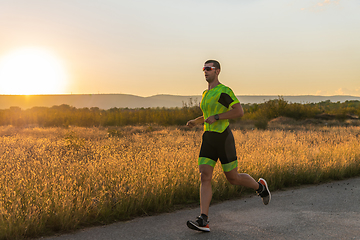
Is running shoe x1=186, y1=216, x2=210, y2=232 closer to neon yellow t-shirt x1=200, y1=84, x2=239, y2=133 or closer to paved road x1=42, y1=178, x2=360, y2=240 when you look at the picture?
paved road x1=42, y1=178, x2=360, y2=240

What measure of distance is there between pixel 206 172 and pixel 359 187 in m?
4.40

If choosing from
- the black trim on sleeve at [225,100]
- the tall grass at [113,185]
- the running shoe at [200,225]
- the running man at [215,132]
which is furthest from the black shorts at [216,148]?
the tall grass at [113,185]

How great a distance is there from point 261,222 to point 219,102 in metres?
1.84

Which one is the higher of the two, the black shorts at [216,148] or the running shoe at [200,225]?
the black shorts at [216,148]

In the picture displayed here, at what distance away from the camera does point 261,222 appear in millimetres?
4641

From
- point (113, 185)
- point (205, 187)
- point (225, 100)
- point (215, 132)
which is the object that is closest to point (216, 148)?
point (215, 132)

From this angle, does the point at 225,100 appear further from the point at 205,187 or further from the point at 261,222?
the point at 261,222

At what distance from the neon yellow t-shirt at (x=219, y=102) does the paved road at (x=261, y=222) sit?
139 centimetres

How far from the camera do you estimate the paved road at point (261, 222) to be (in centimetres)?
414

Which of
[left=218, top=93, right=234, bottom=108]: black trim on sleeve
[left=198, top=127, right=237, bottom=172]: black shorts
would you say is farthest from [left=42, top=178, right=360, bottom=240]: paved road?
[left=218, top=93, right=234, bottom=108]: black trim on sleeve

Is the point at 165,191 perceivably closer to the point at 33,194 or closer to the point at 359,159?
the point at 33,194

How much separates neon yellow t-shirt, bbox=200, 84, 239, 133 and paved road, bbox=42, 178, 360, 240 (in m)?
1.39

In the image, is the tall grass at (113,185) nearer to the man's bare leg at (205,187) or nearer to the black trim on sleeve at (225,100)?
the man's bare leg at (205,187)

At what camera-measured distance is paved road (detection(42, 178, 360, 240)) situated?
414 cm
